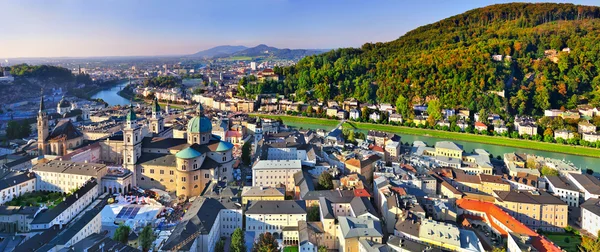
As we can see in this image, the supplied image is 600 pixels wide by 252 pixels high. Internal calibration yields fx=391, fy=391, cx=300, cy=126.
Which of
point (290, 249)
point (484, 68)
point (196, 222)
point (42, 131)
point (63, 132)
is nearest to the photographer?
point (196, 222)

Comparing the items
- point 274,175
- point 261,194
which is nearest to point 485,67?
point 274,175

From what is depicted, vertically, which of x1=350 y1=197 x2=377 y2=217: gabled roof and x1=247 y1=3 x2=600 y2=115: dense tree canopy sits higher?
x1=247 y1=3 x2=600 y2=115: dense tree canopy

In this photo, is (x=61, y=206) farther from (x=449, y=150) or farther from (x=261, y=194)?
(x=449, y=150)

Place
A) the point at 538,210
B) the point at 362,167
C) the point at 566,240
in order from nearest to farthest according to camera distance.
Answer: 1. the point at 566,240
2. the point at 538,210
3. the point at 362,167

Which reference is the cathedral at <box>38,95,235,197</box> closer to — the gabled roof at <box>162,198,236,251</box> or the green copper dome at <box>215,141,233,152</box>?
the green copper dome at <box>215,141,233,152</box>

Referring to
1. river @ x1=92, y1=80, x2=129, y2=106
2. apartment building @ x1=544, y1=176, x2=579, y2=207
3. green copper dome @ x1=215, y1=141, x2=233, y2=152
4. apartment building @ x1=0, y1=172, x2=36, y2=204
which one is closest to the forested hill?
apartment building @ x1=544, y1=176, x2=579, y2=207

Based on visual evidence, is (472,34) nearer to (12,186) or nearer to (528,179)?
(528,179)

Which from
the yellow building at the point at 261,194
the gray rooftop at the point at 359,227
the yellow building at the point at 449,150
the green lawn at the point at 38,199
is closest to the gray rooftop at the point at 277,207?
the yellow building at the point at 261,194
